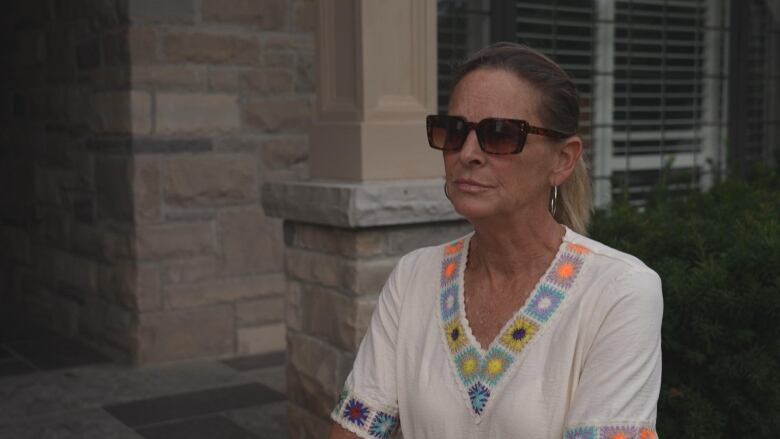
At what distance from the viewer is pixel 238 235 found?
596 cm

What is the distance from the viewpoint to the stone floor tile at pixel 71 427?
4.41 m

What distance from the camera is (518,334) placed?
1970 mm

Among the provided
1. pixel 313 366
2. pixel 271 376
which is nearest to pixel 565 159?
pixel 313 366

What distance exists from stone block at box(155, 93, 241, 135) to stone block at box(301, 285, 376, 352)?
6.62ft

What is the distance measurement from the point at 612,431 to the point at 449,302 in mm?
467

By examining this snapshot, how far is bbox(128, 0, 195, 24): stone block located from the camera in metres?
5.52

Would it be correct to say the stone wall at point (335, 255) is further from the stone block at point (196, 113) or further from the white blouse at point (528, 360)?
the stone block at point (196, 113)

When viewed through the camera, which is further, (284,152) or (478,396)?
(284,152)

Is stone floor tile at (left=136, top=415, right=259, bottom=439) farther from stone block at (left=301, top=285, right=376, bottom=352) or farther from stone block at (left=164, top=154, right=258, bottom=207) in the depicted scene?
stone block at (left=164, top=154, right=258, bottom=207)

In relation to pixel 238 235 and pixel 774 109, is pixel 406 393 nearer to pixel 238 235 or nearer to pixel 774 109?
pixel 238 235

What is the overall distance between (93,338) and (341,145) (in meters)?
3.04

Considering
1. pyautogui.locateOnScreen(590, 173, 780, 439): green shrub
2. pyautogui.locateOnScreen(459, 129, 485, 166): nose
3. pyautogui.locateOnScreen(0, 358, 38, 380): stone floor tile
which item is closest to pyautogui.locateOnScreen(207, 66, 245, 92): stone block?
pyautogui.locateOnScreen(0, 358, 38, 380): stone floor tile

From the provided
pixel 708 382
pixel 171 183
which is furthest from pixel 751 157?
pixel 708 382

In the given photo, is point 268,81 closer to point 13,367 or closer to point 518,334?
point 13,367
